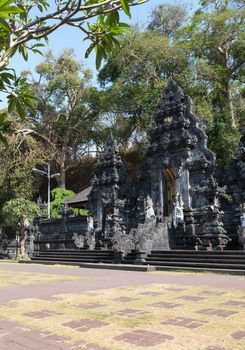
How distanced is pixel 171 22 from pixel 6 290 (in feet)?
106

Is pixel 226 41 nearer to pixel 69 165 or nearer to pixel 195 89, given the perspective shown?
pixel 195 89

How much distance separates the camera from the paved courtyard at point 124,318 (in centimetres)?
436

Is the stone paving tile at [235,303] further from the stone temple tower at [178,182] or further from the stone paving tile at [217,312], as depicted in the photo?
the stone temple tower at [178,182]

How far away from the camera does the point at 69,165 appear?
4047 centimetres

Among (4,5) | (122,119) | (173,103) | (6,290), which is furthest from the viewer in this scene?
(122,119)

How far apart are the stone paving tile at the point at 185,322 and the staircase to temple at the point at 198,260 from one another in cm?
A: 807

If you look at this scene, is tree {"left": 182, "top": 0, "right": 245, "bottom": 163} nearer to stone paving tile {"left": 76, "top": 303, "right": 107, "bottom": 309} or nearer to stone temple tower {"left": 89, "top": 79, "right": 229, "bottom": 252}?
stone temple tower {"left": 89, "top": 79, "right": 229, "bottom": 252}

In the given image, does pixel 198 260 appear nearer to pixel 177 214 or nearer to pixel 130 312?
pixel 177 214

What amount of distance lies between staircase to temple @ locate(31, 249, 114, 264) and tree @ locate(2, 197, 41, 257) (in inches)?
183

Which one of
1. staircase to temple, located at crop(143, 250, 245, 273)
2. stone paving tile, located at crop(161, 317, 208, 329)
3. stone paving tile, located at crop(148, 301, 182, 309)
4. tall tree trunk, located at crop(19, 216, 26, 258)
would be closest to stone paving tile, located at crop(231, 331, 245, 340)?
stone paving tile, located at crop(161, 317, 208, 329)

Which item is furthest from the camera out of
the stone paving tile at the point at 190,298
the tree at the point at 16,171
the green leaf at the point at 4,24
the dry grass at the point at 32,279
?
the tree at the point at 16,171

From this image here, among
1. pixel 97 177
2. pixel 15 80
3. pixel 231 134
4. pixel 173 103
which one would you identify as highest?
pixel 173 103

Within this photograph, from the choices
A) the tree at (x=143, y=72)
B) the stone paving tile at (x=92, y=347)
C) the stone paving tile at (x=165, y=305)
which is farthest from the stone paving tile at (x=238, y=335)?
the tree at (x=143, y=72)

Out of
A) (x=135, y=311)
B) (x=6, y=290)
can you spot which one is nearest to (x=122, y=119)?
(x=6, y=290)
